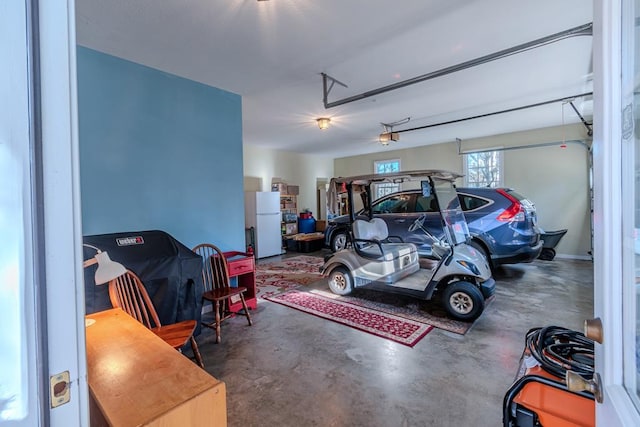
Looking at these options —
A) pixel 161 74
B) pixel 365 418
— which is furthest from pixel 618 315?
pixel 161 74

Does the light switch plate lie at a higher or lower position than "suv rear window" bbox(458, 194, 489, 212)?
lower

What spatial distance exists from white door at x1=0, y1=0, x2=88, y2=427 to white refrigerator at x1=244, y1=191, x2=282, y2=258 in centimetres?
613

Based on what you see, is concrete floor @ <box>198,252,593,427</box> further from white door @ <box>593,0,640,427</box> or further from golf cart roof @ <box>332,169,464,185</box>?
golf cart roof @ <box>332,169,464,185</box>

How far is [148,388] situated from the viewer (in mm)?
1034

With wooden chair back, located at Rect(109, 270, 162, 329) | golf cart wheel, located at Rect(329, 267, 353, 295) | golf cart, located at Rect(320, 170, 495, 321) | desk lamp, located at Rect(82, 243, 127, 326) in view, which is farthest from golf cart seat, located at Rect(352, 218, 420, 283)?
desk lamp, located at Rect(82, 243, 127, 326)

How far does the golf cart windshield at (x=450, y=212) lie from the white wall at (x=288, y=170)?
16.8 ft

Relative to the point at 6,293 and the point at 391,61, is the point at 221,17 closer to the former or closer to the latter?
the point at 391,61

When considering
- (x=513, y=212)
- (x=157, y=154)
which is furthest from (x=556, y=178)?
(x=157, y=154)

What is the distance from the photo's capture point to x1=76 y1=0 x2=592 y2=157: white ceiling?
224 centimetres

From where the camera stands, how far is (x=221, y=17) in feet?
7.52

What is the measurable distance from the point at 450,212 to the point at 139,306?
134 inches

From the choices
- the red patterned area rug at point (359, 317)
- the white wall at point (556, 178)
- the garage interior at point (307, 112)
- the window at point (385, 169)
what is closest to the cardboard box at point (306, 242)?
the window at point (385, 169)

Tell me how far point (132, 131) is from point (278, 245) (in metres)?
4.58

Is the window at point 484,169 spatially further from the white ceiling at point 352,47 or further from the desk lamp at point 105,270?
the desk lamp at point 105,270
